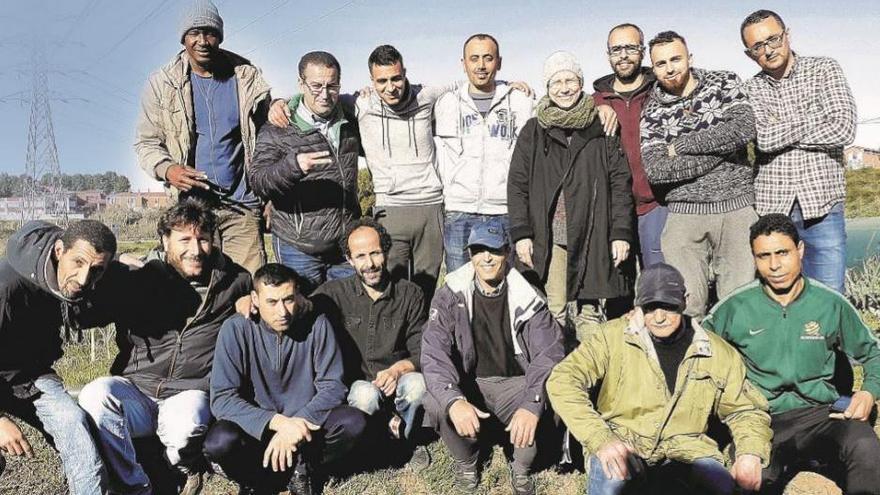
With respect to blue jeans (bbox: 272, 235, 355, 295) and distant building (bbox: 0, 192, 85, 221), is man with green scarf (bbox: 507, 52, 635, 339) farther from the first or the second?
distant building (bbox: 0, 192, 85, 221)

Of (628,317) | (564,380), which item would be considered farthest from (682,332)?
(564,380)

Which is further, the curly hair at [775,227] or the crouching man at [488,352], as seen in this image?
the crouching man at [488,352]

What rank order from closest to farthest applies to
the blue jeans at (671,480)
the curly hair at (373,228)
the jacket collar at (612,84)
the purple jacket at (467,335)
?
the blue jeans at (671,480), the purple jacket at (467,335), the curly hair at (373,228), the jacket collar at (612,84)

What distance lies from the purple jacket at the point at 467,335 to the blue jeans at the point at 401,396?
221 mm

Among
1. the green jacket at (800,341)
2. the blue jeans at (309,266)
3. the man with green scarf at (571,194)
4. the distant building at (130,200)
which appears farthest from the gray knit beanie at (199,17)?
the distant building at (130,200)

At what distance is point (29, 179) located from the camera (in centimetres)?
1033

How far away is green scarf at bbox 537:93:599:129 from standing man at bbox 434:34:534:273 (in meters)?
0.41

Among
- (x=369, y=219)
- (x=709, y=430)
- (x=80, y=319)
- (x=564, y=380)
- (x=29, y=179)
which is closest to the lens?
(x=564, y=380)

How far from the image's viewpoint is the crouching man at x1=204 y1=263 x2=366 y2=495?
5.26 metres

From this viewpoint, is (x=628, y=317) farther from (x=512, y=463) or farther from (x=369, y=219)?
(x=369, y=219)

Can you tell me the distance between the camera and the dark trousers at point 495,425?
531cm

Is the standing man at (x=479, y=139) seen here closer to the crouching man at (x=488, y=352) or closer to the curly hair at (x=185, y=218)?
the crouching man at (x=488, y=352)

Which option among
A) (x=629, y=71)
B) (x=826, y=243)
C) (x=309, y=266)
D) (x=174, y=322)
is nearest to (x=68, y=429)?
(x=174, y=322)

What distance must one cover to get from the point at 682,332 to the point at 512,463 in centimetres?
157
